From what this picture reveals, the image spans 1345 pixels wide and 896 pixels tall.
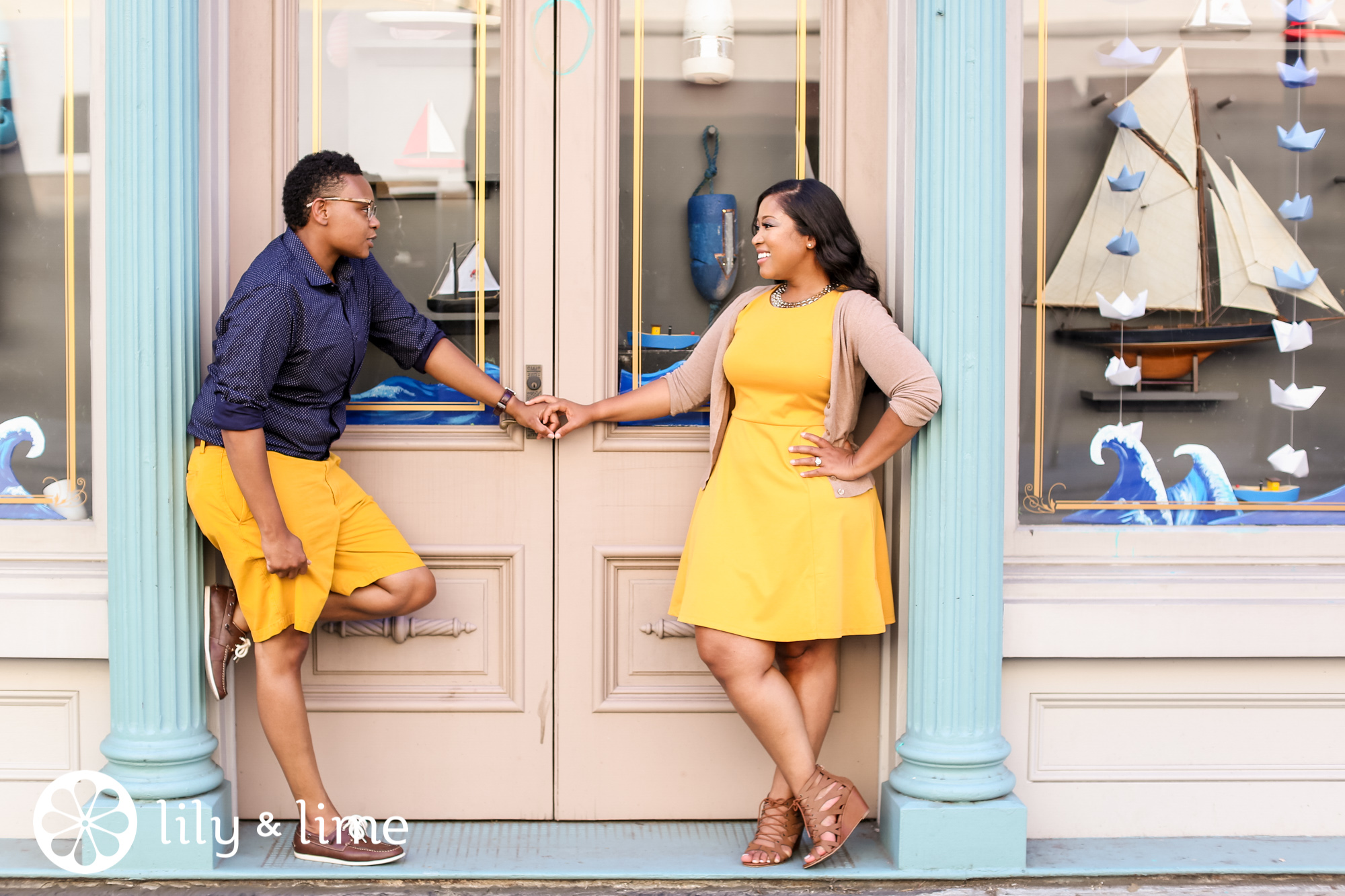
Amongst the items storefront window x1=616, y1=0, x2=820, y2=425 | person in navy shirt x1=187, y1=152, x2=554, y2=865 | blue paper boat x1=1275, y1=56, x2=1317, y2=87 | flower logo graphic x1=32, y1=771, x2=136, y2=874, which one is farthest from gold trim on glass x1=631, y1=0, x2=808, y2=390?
flower logo graphic x1=32, y1=771, x2=136, y2=874

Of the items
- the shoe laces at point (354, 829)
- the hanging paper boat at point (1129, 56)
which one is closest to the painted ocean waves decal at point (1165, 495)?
the hanging paper boat at point (1129, 56)

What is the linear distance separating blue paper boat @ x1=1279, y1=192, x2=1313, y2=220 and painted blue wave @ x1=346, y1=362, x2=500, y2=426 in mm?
2432

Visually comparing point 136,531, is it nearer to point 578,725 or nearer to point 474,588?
point 474,588

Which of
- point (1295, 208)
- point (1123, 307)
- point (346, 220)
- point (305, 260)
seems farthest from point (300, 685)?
point (1295, 208)

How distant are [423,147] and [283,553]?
1292mm

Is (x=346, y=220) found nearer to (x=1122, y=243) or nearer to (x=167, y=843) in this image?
(x=167, y=843)

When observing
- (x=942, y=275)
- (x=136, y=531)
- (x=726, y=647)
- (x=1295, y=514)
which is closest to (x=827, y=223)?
(x=942, y=275)

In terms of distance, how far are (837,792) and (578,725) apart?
0.82 meters

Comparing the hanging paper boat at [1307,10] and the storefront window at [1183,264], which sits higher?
the hanging paper boat at [1307,10]

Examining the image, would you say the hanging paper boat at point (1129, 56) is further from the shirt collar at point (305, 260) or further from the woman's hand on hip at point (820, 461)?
the shirt collar at point (305, 260)

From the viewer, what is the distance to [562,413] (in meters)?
3.41

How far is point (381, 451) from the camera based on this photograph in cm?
348

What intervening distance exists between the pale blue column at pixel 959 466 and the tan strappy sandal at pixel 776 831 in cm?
28

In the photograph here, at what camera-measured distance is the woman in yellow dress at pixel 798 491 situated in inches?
122
